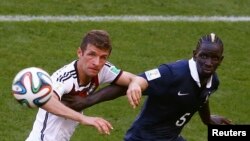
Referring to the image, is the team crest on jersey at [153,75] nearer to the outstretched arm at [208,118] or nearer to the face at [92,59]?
the face at [92,59]

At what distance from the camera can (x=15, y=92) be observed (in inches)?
265

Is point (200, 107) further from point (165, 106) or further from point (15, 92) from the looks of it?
point (15, 92)

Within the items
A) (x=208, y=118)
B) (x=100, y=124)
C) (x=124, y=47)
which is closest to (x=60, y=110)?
(x=100, y=124)

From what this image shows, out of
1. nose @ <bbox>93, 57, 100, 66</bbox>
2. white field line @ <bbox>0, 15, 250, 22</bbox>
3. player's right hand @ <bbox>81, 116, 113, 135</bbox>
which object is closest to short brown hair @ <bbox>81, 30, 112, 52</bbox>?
nose @ <bbox>93, 57, 100, 66</bbox>

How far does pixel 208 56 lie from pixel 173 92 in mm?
545

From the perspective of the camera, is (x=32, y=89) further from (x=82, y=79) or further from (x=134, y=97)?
(x=134, y=97)

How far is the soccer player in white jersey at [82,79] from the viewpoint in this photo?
23.2 feet

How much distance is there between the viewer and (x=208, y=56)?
718 centimetres

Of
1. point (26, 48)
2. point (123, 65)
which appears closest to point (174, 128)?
point (123, 65)

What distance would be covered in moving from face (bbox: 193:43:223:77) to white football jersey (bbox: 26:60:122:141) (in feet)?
2.84

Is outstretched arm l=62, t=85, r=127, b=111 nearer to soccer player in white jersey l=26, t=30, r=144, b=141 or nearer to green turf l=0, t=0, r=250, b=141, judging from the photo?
soccer player in white jersey l=26, t=30, r=144, b=141

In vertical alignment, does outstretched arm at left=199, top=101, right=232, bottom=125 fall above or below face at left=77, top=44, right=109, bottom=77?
below

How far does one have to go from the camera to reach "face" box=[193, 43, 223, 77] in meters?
7.18

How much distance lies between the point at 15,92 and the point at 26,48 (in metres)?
7.30
